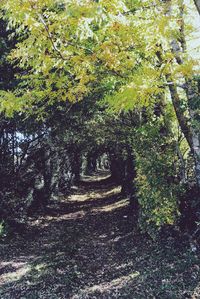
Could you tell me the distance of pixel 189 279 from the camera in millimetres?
8117

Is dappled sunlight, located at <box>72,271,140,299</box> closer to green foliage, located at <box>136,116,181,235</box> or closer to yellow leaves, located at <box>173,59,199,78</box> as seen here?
green foliage, located at <box>136,116,181,235</box>

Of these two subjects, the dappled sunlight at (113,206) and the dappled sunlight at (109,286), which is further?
the dappled sunlight at (113,206)

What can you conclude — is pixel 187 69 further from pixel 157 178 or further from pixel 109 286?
pixel 109 286

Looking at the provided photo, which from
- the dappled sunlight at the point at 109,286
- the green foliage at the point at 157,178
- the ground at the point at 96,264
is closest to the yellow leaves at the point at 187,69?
the green foliage at the point at 157,178

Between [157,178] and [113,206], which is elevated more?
[157,178]

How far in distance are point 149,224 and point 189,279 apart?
123 inches

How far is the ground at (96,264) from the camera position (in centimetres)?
820

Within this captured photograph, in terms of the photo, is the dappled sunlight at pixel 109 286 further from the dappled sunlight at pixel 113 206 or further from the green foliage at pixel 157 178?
the dappled sunlight at pixel 113 206

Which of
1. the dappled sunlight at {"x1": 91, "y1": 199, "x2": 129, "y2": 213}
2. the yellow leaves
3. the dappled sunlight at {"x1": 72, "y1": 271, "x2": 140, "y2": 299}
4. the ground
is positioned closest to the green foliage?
the ground

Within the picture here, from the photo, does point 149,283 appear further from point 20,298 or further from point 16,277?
point 16,277

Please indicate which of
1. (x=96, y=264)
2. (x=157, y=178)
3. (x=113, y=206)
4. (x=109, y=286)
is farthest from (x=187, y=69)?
(x=113, y=206)

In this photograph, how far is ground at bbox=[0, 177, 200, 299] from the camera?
26.9 ft

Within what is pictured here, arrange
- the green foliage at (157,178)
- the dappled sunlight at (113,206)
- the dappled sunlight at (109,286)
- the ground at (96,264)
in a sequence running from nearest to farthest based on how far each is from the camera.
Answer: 1. the ground at (96,264)
2. the dappled sunlight at (109,286)
3. the green foliage at (157,178)
4. the dappled sunlight at (113,206)

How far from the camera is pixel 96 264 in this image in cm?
1043
